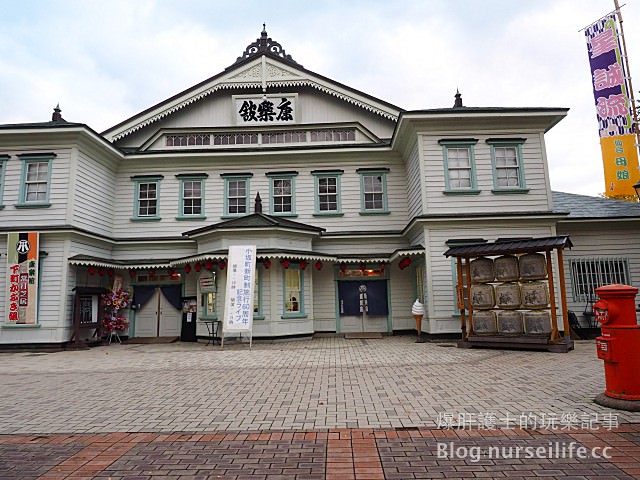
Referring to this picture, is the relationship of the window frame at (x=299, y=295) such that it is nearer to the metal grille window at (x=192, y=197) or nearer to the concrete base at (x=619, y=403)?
the metal grille window at (x=192, y=197)

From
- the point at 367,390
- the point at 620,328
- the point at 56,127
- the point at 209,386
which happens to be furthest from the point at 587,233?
the point at 56,127

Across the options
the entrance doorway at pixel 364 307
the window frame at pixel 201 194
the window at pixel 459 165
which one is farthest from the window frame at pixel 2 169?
the window at pixel 459 165

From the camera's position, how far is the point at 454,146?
547 inches

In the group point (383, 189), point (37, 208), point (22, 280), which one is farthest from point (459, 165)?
point (22, 280)

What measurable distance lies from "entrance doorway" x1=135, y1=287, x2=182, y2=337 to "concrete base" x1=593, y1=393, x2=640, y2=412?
14.0 meters

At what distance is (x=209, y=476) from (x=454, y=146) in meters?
12.9

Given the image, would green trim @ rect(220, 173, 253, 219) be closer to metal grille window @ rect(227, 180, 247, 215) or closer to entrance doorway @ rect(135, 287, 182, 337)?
metal grille window @ rect(227, 180, 247, 215)

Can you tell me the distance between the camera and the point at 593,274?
14.3m

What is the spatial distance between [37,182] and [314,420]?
13.9 metres

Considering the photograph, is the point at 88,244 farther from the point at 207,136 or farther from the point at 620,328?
the point at 620,328

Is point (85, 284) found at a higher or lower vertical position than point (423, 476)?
higher

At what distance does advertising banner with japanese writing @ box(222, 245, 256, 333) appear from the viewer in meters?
12.0

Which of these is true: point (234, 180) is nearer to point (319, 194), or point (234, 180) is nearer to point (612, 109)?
point (319, 194)

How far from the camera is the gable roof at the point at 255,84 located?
1700 centimetres
